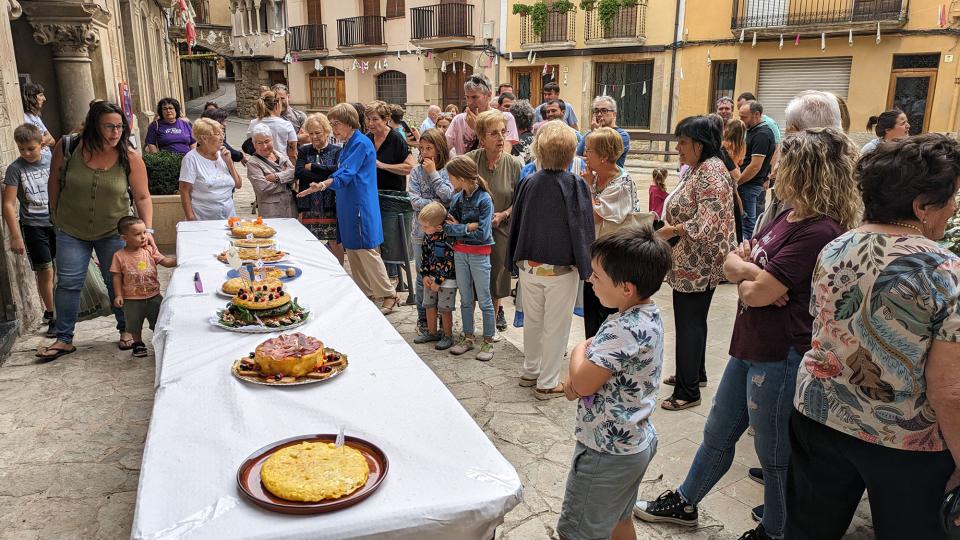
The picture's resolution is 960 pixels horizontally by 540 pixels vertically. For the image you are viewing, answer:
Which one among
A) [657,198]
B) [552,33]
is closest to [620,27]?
[552,33]

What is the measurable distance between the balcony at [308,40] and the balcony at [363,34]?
68.1 inches

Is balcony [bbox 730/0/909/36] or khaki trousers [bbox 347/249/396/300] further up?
balcony [bbox 730/0/909/36]

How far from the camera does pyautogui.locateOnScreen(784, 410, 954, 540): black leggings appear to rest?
177cm

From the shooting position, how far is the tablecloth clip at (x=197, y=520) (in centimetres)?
148

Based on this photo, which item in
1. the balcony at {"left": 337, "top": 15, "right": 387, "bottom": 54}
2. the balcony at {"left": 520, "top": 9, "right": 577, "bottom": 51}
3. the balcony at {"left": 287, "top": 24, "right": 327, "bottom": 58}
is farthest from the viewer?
the balcony at {"left": 287, "top": 24, "right": 327, "bottom": 58}

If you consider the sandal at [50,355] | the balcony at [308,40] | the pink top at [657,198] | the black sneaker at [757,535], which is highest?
the balcony at [308,40]

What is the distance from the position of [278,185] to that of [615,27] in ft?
60.3

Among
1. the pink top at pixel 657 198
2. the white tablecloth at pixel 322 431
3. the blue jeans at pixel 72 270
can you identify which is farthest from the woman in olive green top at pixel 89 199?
the pink top at pixel 657 198

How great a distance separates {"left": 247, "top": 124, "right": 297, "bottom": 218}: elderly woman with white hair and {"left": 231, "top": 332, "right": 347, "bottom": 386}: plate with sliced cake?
3.90m

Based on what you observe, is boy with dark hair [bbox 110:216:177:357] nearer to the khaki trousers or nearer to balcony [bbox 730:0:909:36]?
the khaki trousers

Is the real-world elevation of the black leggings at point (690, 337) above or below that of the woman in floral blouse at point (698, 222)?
below

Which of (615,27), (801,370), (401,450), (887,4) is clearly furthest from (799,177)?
(615,27)

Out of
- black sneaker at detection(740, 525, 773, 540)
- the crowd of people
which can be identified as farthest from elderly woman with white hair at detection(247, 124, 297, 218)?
black sneaker at detection(740, 525, 773, 540)

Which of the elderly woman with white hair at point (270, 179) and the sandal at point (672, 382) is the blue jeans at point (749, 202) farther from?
the elderly woman with white hair at point (270, 179)
